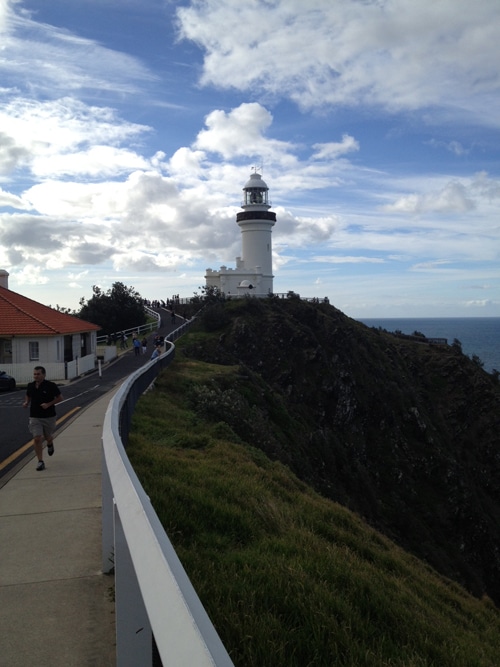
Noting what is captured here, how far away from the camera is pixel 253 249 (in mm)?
61688

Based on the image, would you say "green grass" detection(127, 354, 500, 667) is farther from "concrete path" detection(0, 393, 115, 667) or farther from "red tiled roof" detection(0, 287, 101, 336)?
"red tiled roof" detection(0, 287, 101, 336)

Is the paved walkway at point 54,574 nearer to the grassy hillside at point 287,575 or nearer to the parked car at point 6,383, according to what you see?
the grassy hillside at point 287,575

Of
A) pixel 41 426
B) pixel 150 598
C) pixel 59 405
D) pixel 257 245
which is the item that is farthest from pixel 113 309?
pixel 150 598

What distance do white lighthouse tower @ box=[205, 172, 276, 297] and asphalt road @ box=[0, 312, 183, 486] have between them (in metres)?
25.5

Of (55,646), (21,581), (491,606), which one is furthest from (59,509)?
(491,606)

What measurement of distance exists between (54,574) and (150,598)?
10.5ft

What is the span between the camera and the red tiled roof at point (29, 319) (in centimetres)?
2744

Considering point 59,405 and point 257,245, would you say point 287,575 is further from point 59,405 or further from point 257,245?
point 257,245

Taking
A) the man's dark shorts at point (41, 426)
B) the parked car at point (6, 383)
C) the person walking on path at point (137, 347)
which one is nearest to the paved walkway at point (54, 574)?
the man's dark shorts at point (41, 426)

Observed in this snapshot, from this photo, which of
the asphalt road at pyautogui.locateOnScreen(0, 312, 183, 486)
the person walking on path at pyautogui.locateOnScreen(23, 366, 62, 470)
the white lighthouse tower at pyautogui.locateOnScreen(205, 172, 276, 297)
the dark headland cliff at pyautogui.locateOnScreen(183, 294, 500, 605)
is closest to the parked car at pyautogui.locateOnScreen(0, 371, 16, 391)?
the asphalt road at pyautogui.locateOnScreen(0, 312, 183, 486)

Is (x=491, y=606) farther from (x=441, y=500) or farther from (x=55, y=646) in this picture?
(x=441, y=500)

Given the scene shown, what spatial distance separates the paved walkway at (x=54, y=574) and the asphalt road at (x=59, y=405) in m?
1.14

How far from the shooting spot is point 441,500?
3325cm

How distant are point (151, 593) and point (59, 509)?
16.4 feet
